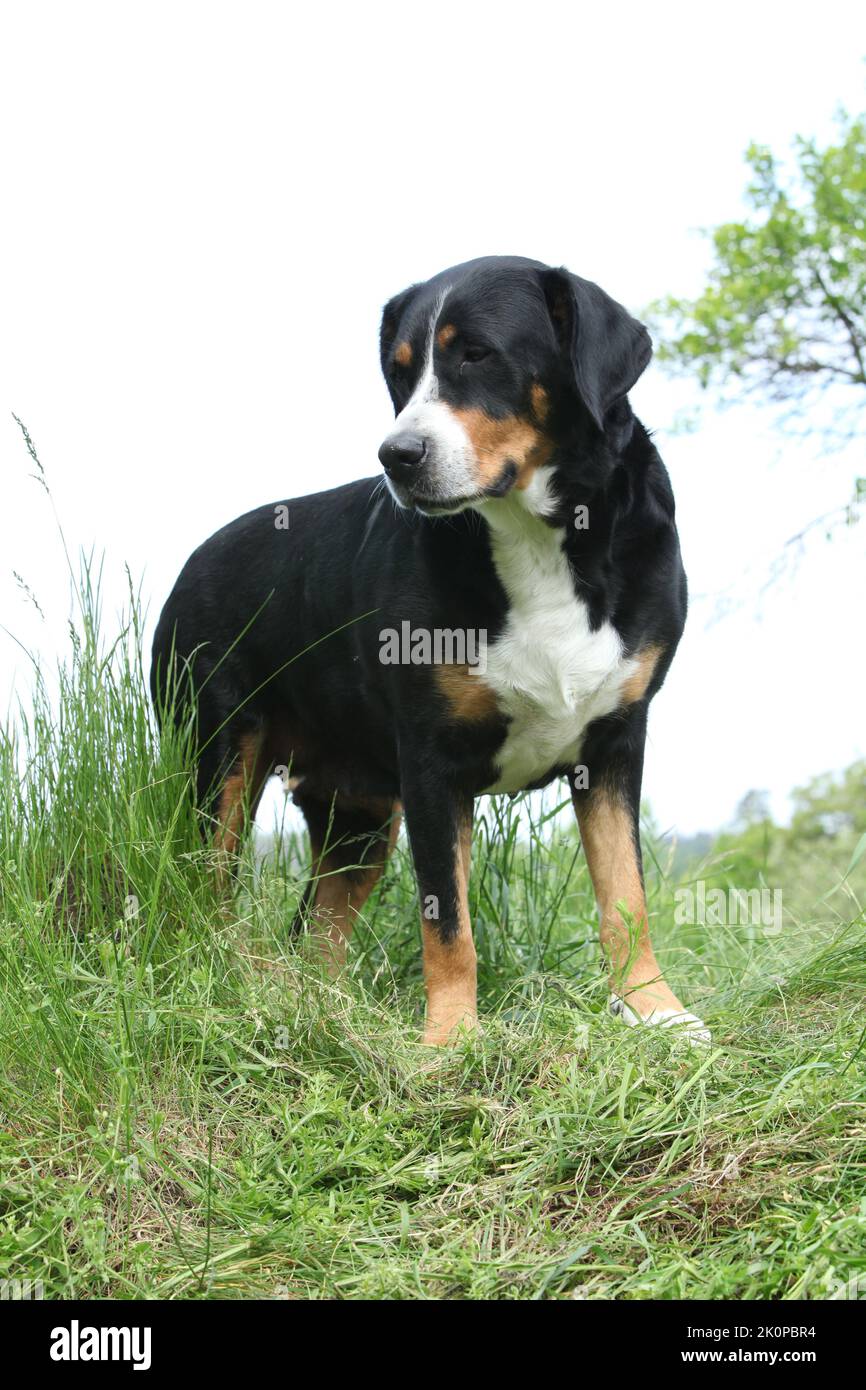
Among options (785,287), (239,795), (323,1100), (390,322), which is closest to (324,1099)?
(323,1100)

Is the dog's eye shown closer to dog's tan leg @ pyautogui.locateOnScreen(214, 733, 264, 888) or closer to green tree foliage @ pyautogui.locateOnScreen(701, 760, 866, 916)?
dog's tan leg @ pyautogui.locateOnScreen(214, 733, 264, 888)

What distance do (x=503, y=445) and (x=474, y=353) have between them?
260mm

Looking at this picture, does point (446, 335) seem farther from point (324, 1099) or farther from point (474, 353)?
point (324, 1099)

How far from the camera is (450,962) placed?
385 centimetres

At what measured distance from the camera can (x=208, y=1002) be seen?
3.60 meters

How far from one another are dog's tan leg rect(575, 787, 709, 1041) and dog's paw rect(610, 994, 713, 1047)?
2.9 inches

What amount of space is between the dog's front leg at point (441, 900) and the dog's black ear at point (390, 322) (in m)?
1.28

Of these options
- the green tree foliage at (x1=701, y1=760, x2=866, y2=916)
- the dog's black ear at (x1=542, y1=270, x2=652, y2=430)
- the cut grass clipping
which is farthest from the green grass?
the green tree foliage at (x1=701, y1=760, x2=866, y2=916)

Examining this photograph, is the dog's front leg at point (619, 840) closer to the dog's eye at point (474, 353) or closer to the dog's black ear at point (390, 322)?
the dog's eye at point (474, 353)

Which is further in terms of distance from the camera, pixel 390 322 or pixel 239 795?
pixel 239 795

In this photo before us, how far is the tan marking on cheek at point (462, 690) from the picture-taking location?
3.80 meters

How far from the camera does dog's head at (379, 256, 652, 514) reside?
3.50 m
